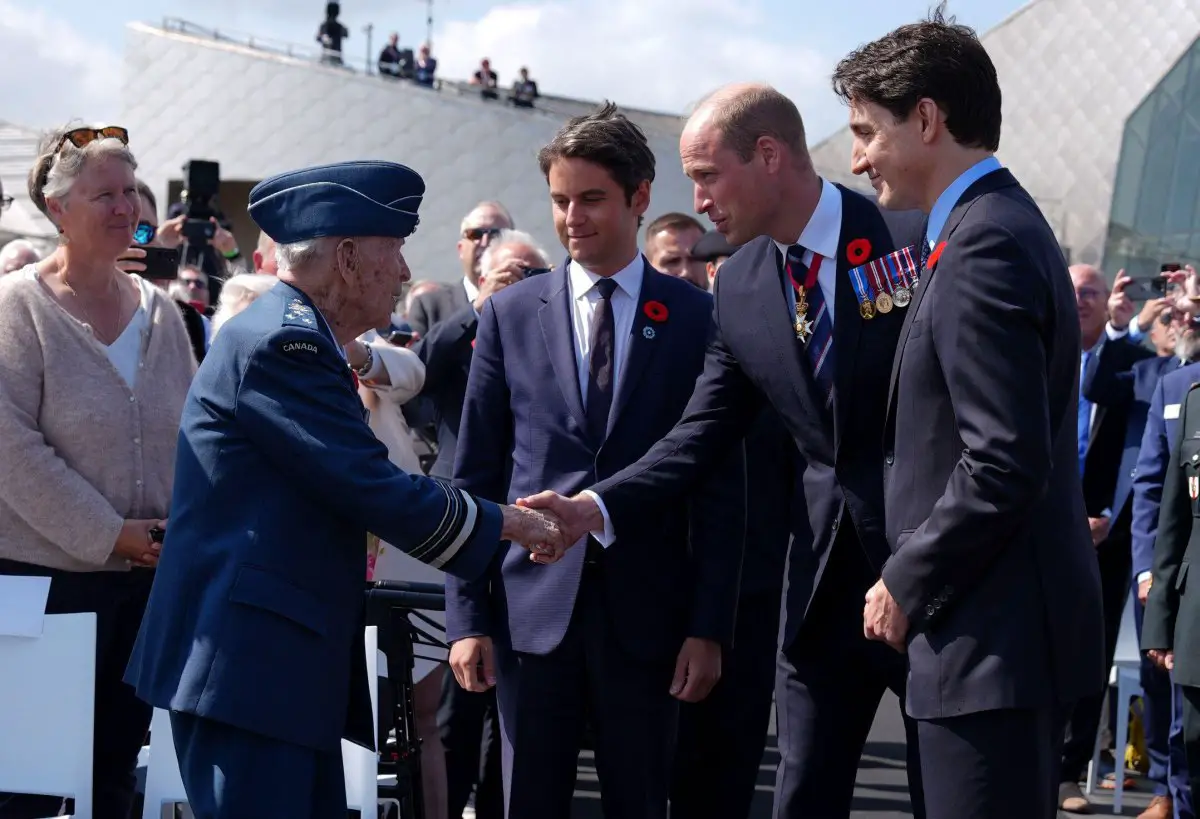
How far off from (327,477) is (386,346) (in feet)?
7.06

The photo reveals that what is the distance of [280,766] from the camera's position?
9.37 feet

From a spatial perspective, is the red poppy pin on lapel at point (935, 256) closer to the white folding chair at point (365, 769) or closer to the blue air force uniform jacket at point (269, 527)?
the blue air force uniform jacket at point (269, 527)

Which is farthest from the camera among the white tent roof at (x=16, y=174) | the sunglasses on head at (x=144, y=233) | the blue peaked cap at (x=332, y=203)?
the white tent roof at (x=16, y=174)

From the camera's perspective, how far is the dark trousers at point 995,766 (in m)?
2.65

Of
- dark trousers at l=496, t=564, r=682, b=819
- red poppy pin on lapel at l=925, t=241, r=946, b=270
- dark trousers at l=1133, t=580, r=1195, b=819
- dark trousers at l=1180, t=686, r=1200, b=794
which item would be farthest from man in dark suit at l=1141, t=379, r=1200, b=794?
red poppy pin on lapel at l=925, t=241, r=946, b=270

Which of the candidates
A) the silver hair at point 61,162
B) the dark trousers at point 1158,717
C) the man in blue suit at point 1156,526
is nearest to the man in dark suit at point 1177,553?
the man in blue suit at point 1156,526

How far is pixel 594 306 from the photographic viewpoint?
3760mm

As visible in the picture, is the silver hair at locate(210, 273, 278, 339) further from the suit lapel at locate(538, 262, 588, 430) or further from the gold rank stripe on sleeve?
the gold rank stripe on sleeve

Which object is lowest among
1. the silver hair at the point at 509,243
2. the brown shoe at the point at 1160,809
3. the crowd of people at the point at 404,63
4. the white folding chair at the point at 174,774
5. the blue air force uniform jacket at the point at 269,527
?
the brown shoe at the point at 1160,809

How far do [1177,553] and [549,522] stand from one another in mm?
2729

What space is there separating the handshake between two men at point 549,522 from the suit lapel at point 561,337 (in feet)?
0.87

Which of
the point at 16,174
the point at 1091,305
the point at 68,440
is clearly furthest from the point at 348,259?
the point at 16,174

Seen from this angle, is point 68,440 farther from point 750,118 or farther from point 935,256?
point 935,256

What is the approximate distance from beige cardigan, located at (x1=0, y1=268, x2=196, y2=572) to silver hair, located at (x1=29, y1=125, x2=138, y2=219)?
0.25 meters
